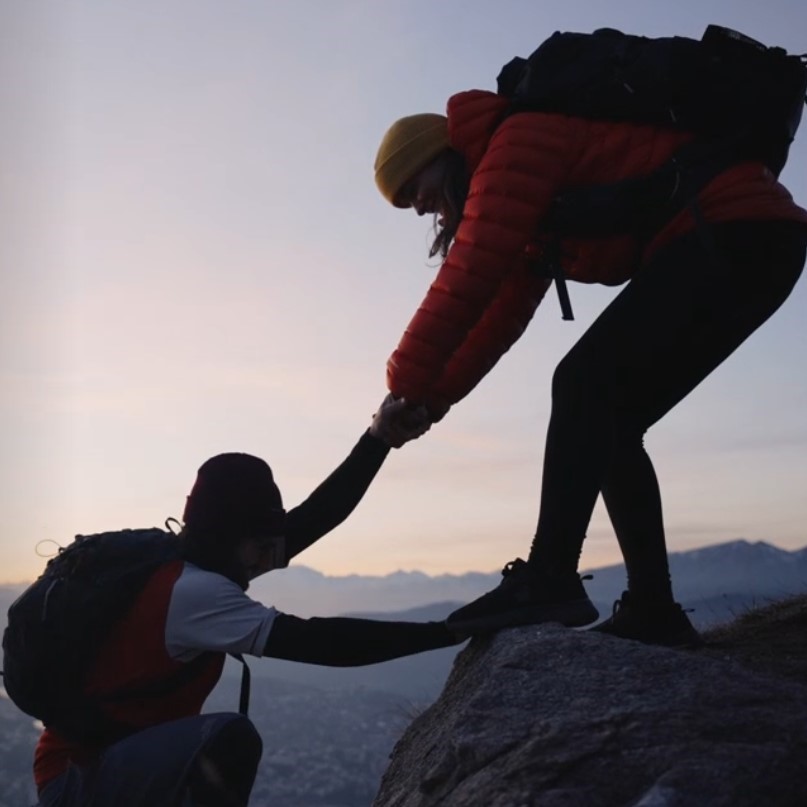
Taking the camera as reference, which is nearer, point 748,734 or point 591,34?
point 748,734

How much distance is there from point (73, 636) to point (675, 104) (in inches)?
135

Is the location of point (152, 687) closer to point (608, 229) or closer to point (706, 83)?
point (608, 229)

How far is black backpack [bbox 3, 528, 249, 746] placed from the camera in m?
4.11

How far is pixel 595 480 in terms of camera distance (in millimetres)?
4246

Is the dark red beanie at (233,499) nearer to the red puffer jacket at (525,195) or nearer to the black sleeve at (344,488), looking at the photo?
the black sleeve at (344,488)

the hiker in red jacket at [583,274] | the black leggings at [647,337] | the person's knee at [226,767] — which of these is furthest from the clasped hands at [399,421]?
the person's knee at [226,767]

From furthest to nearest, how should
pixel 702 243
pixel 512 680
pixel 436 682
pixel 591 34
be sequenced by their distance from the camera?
pixel 436 682
pixel 591 34
pixel 702 243
pixel 512 680

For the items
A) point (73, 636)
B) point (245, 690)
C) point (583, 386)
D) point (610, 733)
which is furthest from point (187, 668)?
point (583, 386)

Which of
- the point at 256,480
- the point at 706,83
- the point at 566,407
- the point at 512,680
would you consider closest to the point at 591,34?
the point at 706,83

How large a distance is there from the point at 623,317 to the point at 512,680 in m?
1.62

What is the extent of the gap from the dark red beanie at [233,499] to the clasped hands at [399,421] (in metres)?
0.77

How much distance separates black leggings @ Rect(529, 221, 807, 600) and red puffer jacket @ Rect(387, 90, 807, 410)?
14cm

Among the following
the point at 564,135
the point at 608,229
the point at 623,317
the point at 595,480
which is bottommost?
the point at 595,480

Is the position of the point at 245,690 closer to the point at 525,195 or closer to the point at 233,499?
the point at 233,499
